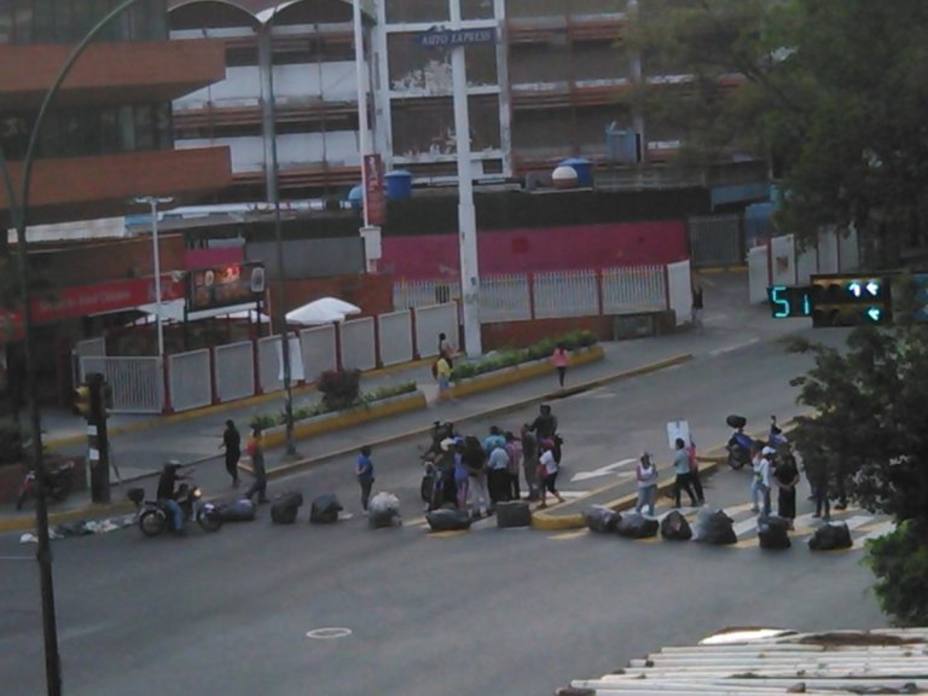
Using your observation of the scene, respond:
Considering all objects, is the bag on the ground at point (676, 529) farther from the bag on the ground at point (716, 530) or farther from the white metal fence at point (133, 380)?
the white metal fence at point (133, 380)

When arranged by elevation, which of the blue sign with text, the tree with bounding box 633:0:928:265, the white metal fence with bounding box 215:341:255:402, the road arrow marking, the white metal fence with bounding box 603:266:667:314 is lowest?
the road arrow marking

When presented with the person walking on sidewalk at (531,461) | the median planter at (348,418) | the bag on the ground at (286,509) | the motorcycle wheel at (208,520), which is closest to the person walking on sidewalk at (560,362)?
the median planter at (348,418)

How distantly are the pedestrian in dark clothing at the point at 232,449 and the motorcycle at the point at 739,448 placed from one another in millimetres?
8842

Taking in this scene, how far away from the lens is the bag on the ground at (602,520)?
95.7 feet

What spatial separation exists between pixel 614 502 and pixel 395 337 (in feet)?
60.6

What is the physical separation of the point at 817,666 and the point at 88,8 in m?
33.6

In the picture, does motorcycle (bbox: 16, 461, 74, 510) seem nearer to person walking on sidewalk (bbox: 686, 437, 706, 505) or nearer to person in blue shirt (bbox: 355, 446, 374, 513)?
person in blue shirt (bbox: 355, 446, 374, 513)

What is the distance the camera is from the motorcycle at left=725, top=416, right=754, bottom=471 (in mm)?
33375

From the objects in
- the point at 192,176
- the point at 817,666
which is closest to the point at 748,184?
the point at 192,176

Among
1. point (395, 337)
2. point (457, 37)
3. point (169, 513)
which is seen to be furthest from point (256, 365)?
point (169, 513)

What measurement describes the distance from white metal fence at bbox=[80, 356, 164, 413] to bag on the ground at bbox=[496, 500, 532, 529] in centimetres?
1414

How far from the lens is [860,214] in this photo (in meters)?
29.6

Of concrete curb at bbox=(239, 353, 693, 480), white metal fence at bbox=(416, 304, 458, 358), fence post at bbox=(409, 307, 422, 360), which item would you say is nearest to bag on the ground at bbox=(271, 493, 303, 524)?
concrete curb at bbox=(239, 353, 693, 480)

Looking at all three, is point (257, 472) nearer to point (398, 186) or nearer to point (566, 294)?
point (566, 294)
